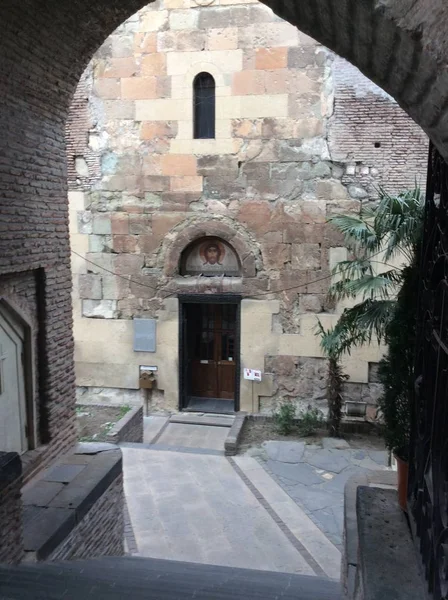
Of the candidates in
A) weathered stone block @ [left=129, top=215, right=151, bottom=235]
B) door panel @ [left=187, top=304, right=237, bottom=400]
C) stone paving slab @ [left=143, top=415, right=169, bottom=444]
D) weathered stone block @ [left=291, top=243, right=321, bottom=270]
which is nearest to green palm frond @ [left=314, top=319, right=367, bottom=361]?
weathered stone block @ [left=291, top=243, right=321, bottom=270]

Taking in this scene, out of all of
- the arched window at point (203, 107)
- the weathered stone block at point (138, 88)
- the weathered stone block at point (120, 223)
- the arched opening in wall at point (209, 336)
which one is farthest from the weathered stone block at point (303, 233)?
the weathered stone block at point (138, 88)

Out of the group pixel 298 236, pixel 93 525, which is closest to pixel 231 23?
pixel 298 236

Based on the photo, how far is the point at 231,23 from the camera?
10.0 meters

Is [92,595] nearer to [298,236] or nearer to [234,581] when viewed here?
[234,581]

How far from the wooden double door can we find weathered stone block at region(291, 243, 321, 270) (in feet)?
5.60

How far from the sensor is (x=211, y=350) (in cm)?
1138

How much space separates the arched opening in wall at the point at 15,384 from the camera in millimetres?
5164

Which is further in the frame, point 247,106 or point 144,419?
point 144,419

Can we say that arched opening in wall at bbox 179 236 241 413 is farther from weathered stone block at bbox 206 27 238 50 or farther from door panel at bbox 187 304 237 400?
weathered stone block at bbox 206 27 238 50

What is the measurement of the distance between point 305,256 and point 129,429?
15.1 ft

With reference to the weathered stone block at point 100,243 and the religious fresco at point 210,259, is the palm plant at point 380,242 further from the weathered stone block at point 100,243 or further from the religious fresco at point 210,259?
the weathered stone block at point 100,243

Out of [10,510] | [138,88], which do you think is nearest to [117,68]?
[138,88]

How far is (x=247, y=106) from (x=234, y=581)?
8.39 metres

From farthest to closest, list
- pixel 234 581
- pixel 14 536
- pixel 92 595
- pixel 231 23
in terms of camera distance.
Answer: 1. pixel 231 23
2. pixel 234 581
3. pixel 14 536
4. pixel 92 595
